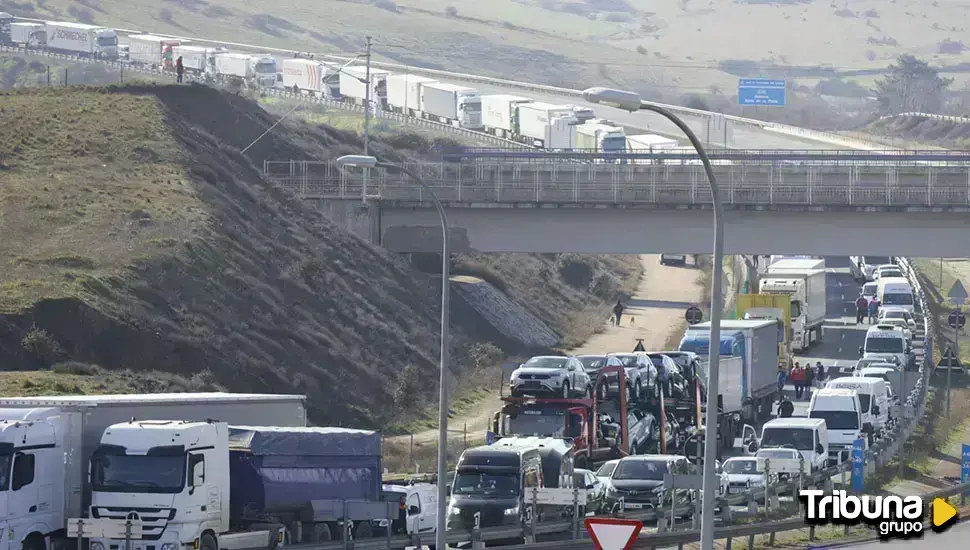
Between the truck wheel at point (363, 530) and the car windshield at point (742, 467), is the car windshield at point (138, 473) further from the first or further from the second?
the car windshield at point (742, 467)

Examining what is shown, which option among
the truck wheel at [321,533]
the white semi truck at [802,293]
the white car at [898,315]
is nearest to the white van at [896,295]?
the white car at [898,315]

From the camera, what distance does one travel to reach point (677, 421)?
4728 centimetres

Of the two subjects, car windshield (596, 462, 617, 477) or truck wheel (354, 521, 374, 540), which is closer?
truck wheel (354, 521, 374, 540)

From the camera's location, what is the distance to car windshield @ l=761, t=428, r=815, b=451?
139 ft

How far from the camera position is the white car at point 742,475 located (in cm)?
3772

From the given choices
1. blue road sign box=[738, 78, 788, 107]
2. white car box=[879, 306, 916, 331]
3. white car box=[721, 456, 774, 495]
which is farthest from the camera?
blue road sign box=[738, 78, 788, 107]

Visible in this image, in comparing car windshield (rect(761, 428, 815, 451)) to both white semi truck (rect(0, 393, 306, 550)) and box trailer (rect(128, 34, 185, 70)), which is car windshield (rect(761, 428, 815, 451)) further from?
box trailer (rect(128, 34, 185, 70))

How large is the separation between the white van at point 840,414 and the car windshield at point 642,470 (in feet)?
39.5

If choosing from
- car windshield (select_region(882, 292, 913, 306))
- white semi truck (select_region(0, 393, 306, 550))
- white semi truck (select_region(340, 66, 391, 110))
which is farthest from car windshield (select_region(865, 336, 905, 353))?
white semi truck (select_region(340, 66, 391, 110))

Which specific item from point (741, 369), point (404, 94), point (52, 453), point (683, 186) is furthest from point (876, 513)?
point (404, 94)

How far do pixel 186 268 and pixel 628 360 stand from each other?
19.8 meters

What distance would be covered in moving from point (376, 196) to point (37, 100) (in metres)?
20.9

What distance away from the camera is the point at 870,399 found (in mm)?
49375

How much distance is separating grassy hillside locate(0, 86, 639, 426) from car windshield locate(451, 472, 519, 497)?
56.2 ft
